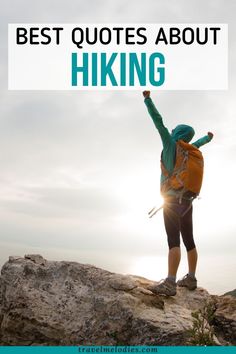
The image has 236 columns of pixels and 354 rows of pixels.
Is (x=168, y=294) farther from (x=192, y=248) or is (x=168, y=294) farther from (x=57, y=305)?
(x=57, y=305)

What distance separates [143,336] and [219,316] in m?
2.46

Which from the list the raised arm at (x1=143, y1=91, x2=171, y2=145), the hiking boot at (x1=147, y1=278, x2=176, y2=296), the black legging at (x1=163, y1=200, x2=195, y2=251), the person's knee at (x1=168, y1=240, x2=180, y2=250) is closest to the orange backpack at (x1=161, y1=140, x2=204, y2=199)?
the black legging at (x1=163, y1=200, x2=195, y2=251)

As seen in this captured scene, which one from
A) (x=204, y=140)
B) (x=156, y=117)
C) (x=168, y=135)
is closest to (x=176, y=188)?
(x=168, y=135)

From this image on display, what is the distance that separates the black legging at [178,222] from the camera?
9938 mm

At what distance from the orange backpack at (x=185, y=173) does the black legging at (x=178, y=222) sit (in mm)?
262

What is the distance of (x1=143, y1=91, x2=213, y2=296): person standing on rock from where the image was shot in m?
9.81

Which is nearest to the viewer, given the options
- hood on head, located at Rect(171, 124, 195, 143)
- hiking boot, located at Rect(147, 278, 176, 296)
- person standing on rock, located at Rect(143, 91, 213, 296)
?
hiking boot, located at Rect(147, 278, 176, 296)

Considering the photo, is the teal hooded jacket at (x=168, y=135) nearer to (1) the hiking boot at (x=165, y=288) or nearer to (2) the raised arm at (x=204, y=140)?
(2) the raised arm at (x=204, y=140)

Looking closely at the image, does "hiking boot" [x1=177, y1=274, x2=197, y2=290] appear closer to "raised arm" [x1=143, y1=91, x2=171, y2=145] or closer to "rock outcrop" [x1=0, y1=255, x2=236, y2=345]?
"rock outcrop" [x1=0, y1=255, x2=236, y2=345]

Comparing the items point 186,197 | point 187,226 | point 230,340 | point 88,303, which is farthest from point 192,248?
point 88,303

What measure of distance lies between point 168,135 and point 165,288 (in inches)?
128

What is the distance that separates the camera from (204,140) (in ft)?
37.8

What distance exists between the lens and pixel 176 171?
10258 millimetres

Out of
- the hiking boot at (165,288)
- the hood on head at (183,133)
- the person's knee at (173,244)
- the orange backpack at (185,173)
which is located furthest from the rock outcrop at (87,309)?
the hood on head at (183,133)
